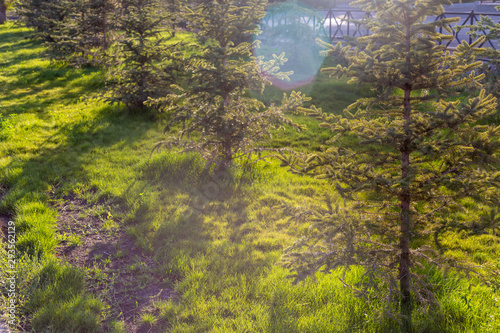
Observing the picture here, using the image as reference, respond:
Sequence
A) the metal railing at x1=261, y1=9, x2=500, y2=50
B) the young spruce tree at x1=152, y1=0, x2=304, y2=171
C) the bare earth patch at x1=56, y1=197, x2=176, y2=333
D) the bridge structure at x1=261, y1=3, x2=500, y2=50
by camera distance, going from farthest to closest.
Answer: the bridge structure at x1=261, y1=3, x2=500, y2=50 < the metal railing at x1=261, y1=9, x2=500, y2=50 < the young spruce tree at x1=152, y1=0, x2=304, y2=171 < the bare earth patch at x1=56, y1=197, x2=176, y2=333

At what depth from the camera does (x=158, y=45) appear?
10320 mm

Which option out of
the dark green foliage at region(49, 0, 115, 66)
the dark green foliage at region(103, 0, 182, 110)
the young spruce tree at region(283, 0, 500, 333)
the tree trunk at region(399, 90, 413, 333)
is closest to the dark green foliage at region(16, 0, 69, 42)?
the dark green foliage at region(49, 0, 115, 66)

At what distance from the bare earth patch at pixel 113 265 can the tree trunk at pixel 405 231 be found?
105 inches

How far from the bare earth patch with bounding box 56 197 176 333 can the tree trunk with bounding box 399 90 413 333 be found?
2662 millimetres

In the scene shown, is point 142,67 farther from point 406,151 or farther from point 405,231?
point 405,231

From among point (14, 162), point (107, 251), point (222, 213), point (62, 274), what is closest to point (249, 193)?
point (222, 213)

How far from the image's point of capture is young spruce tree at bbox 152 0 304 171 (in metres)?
6.57

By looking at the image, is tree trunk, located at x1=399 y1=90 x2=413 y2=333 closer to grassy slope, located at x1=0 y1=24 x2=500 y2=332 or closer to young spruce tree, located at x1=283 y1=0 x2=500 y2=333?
young spruce tree, located at x1=283 y1=0 x2=500 y2=333

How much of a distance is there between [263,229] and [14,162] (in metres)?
5.57

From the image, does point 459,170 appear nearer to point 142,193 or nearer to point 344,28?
point 142,193

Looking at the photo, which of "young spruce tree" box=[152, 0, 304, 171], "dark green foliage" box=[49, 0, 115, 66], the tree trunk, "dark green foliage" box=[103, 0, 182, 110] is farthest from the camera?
"dark green foliage" box=[49, 0, 115, 66]

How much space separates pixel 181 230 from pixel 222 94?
9.24ft

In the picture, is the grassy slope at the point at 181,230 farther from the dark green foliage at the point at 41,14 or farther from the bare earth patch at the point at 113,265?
the dark green foliage at the point at 41,14

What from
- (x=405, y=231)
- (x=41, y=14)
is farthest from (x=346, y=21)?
(x=41, y=14)
